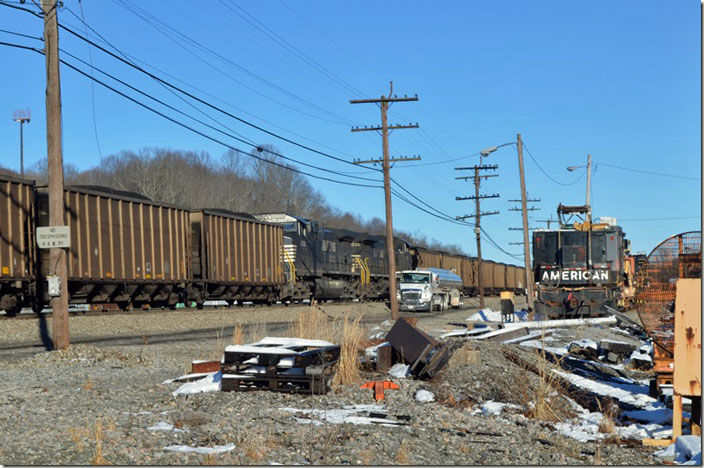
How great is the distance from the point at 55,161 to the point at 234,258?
16.9 m

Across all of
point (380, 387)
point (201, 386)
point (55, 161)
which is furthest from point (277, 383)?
point (55, 161)

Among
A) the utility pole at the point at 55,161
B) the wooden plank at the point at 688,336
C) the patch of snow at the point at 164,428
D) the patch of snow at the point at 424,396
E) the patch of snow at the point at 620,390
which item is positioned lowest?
the patch of snow at the point at 620,390

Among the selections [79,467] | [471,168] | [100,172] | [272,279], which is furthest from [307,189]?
[79,467]

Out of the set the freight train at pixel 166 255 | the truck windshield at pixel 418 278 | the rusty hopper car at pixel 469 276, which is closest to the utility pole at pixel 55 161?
the freight train at pixel 166 255

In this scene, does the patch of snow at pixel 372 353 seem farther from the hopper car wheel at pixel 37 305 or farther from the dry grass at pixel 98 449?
the hopper car wheel at pixel 37 305

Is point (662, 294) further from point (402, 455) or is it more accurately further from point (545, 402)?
point (402, 455)

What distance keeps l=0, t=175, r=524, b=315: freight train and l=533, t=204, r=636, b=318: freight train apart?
12667 mm

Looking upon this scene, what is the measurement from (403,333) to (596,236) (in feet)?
48.4

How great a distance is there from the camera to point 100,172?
97688 millimetres

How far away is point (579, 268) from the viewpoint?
23766mm

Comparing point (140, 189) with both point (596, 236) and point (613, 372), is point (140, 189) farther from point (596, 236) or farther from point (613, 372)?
point (613, 372)

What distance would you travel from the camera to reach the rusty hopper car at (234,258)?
1135 inches

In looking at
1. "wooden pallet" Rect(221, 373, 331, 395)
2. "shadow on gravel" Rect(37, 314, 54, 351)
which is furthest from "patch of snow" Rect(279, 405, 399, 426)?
"shadow on gravel" Rect(37, 314, 54, 351)

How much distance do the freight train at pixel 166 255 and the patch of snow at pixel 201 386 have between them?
5.88 meters
